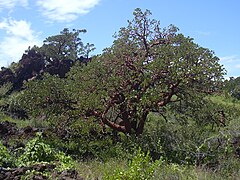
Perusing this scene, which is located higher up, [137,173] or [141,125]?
[141,125]

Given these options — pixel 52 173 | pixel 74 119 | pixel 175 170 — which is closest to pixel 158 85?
pixel 74 119

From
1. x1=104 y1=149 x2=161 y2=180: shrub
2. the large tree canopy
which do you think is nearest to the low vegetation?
the large tree canopy

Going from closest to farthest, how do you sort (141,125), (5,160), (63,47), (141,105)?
(5,160)
(141,105)
(141,125)
(63,47)

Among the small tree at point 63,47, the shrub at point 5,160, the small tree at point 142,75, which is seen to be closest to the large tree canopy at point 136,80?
the small tree at point 142,75

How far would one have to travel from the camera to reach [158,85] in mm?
11172

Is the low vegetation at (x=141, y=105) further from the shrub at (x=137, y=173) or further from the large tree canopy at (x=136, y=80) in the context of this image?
the shrub at (x=137, y=173)

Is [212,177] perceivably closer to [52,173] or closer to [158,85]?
[52,173]

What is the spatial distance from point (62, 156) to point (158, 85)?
371 centimetres

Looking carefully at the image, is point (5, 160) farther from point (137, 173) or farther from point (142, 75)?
point (142, 75)

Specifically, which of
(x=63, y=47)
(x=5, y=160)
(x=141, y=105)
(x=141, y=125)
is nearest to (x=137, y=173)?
(x=5, y=160)

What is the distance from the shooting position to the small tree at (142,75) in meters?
10.9

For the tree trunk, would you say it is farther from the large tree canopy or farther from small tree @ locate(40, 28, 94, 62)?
small tree @ locate(40, 28, 94, 62)

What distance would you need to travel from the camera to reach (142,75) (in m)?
11.2

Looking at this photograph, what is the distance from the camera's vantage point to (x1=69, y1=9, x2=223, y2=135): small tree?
10875 millimetres
